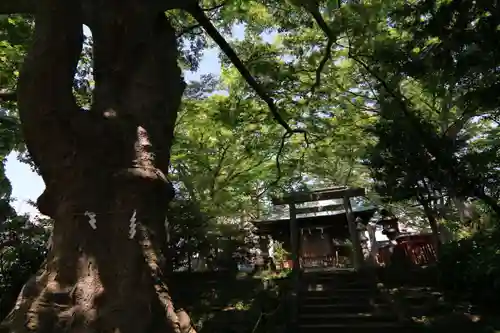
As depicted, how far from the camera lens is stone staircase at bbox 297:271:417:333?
20.9 feet

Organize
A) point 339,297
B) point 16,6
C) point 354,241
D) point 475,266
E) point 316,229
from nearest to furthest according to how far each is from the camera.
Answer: point 16,6 → point 475,266 → point 339,297 → point 354,241 → point 316,229

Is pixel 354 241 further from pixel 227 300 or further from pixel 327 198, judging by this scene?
pixel 227 300

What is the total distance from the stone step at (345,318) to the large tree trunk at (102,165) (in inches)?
208

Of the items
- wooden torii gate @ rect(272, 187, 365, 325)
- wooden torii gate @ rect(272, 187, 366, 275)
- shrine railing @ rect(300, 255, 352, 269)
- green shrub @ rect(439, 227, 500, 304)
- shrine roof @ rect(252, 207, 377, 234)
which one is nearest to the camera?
green shrub @ rect(439, 227, 500, 304)

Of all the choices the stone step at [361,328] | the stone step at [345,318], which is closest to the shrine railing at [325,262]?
the stone step at [345,318]

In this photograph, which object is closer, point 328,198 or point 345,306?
point 345,306

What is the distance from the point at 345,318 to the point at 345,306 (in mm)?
478

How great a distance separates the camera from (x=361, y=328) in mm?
6242

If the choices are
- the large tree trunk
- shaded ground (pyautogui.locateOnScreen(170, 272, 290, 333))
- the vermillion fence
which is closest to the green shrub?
the vermillion fence

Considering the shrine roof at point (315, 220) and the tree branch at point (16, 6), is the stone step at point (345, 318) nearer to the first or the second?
the shrine roof at point (315, 220)

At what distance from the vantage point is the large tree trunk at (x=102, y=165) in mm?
2070

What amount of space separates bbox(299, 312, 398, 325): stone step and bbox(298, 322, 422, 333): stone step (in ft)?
0.59

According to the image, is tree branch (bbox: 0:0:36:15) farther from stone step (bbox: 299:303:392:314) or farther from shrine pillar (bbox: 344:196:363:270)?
shrine pillar (bbox: 344:196:363:270)

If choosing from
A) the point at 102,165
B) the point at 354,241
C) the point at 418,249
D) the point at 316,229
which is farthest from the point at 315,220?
the point at 102,165
